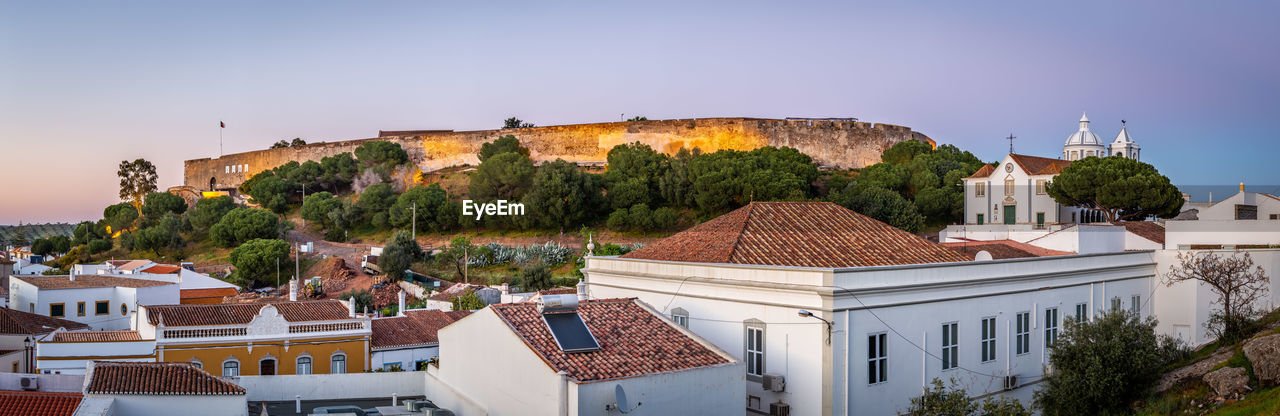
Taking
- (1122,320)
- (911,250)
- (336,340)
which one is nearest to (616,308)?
(911,250)

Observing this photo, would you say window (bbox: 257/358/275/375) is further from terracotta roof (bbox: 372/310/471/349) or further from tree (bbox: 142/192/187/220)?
tree (bbox: 142/192/187/220)

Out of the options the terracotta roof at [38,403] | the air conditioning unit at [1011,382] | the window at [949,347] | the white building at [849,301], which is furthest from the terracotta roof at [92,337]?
the air conditioning unit at [1011,382]

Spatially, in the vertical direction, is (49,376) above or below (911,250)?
below

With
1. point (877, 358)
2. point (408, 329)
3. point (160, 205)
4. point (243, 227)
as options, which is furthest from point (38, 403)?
point (160, 205)

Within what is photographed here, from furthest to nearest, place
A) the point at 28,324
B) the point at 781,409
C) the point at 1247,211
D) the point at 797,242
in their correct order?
the point at 1247,211
the point at 28,324
the point at 797,242
the point at 781,409

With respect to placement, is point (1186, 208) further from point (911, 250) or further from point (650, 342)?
point (650, 342)

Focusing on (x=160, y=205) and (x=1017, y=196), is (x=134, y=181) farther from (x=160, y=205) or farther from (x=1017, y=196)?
(x=1017, y=196)
